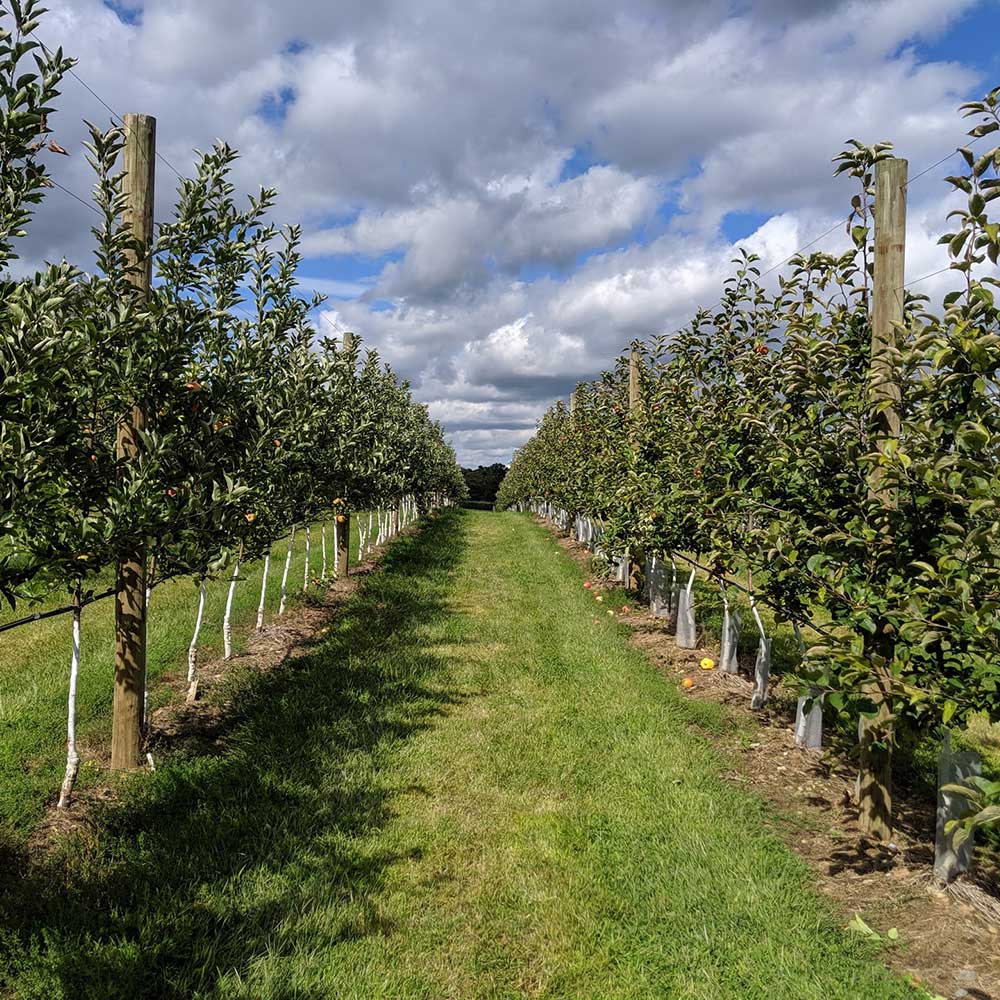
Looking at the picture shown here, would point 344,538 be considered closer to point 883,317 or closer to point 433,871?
point 433,871

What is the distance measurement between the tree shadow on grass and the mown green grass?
667 millimetres

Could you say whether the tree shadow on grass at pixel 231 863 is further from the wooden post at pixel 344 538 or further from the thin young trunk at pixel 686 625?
the wooden post at pixel 344 538

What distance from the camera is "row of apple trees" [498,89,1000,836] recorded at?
3066 mm

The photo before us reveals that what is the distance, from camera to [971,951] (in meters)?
3.55

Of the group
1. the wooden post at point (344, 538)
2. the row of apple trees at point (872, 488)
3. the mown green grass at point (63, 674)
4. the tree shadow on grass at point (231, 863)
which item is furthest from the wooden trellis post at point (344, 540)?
the row of apple trees at point (872, 488)

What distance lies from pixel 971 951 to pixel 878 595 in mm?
1844

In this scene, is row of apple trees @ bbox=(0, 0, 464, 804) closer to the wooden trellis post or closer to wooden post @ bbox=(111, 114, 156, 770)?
wooden post @ bbox=(111, 114, 156, 770)

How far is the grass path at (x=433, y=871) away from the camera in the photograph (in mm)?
3436

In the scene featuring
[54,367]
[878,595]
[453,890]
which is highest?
[54,367]

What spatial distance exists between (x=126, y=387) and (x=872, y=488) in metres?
4.66

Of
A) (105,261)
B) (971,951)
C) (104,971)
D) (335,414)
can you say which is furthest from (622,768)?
(335,414)

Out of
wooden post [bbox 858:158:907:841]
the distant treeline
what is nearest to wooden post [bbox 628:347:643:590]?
wooden post [bbox 858:158:907:841]

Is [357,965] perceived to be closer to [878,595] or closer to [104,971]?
[104,971]

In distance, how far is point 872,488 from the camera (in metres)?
3.88
